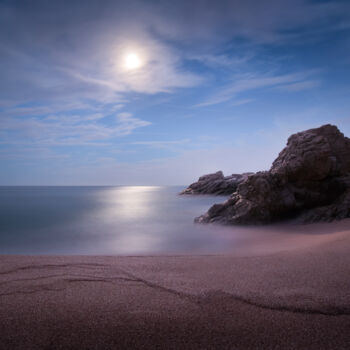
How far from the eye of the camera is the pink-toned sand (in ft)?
6.14

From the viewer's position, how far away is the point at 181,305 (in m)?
2.34

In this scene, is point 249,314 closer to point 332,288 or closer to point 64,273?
point 332,288

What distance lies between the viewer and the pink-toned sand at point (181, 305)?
1871mm

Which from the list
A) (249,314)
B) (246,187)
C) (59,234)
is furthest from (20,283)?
(246,187)

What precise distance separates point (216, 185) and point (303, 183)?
31.0m

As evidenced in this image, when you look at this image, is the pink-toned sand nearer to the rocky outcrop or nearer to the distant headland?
the distant headland

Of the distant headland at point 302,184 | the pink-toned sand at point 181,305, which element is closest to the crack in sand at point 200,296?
the pink-toned sand at point 181,305

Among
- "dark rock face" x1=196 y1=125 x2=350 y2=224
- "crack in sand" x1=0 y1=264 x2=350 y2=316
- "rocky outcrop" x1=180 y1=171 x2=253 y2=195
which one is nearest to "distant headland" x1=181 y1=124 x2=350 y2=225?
"dark rock face" x1=196 y1=125 x2=350 y2=224

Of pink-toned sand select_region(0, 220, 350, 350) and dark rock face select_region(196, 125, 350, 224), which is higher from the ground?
dark rock face select_region(196, 125, 350, 224)

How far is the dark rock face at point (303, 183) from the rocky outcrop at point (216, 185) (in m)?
29.3

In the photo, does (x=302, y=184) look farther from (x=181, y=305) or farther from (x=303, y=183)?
(x=181, y=305)

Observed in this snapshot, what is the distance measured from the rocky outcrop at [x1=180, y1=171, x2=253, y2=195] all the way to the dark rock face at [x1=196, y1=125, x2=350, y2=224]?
96.3ft

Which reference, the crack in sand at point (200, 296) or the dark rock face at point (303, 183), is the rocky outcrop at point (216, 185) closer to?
the dark rock face at point (303, 183)

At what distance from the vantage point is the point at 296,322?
2051 millimetres
